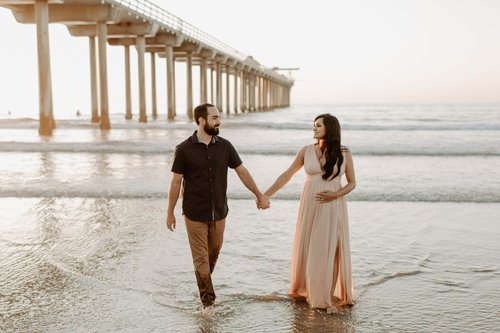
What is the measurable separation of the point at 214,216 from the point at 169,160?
10234 millimetres

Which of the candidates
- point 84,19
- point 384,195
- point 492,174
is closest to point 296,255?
point 384,195

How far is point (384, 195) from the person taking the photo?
830cm

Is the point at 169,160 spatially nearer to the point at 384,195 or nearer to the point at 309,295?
the point at 384,195

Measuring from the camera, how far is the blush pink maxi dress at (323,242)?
3564 millimetres

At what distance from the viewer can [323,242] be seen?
357cm

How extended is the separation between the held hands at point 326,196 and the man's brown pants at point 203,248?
0.63 m

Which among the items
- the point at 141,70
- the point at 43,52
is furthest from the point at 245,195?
the point at 141,70

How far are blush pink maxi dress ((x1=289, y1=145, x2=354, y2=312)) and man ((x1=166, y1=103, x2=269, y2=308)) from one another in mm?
533

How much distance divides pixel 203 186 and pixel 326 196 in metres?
0.77

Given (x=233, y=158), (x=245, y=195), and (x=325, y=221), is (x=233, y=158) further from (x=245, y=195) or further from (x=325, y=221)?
(x=245, y=195)

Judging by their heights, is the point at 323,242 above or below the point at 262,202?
below

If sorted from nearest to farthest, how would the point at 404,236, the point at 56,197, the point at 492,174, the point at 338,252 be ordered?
the point at 338,252
the point at 404,236
the point at 56,197
the point at 492,174

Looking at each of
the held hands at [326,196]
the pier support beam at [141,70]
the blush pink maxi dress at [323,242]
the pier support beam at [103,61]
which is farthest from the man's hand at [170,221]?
the pier support beam at [141,70]

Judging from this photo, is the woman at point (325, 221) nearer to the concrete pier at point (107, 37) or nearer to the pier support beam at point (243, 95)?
the concrete pier at point (107, 37)
